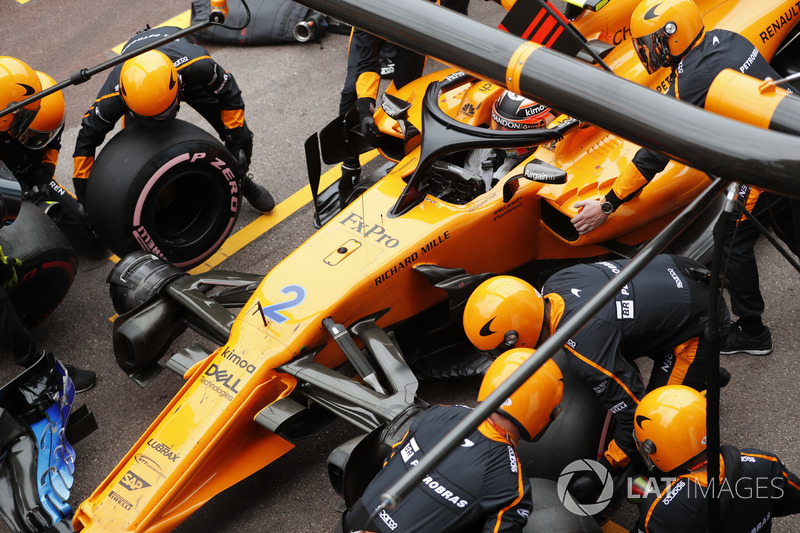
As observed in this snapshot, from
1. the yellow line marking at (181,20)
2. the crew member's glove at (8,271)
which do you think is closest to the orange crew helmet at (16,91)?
the crew member's glove at (8,271)

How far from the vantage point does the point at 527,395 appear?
3201 mm

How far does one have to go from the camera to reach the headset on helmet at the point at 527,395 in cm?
319

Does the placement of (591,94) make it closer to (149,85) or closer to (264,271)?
(149,85)

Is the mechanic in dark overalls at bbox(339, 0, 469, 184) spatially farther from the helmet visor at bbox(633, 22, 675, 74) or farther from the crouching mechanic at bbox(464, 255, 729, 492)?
the crouching mechanic at bbox(464, 255, 729, 492)

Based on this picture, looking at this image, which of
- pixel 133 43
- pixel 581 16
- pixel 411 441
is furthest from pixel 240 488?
pixel 581 16

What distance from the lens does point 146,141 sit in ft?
17.4

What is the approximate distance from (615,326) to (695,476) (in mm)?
832

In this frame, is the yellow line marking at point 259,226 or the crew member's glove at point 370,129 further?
the yellow line marking at point 259,226

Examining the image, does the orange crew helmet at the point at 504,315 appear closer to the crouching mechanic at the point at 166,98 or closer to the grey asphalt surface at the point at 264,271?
the grey asphalt surface at the point at 264,271

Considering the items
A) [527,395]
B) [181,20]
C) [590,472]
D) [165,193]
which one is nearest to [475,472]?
[527,395]

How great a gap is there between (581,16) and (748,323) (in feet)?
7.71

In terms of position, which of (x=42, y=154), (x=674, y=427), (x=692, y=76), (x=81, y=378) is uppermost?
(x=692, y=76)

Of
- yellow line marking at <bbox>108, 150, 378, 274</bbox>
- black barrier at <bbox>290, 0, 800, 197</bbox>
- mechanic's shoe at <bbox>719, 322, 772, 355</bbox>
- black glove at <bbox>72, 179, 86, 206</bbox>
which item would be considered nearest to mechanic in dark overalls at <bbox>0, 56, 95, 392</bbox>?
black glove at <bbox>72, 179, 86, 206</bbox>

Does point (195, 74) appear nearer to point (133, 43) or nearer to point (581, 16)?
point (133, 43)
